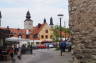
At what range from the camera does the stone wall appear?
37.2 feet

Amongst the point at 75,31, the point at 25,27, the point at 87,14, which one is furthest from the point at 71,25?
the point at 25,27

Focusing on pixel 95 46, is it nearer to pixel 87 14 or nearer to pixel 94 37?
pixel 94 37

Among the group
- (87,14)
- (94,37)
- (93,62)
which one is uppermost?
(87,14)

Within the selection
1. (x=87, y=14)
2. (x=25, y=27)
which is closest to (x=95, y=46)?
(x=87, y=14)

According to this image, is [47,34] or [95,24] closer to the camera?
[95,24]

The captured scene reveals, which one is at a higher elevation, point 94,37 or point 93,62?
point 94,37

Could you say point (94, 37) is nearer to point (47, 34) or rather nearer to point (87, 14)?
point (87, 14)

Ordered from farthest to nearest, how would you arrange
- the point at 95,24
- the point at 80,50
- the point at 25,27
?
1. the point at 25,27
2. the point at 80,50
3. the point at 95,24

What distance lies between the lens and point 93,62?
11.3 meters

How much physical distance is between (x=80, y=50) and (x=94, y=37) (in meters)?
0.94

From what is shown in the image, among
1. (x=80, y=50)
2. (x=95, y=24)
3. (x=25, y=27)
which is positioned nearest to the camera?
(x=95, y=24)

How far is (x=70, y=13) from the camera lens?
487 inches

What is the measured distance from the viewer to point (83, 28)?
11.8 meters

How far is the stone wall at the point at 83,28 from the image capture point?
1135cm
